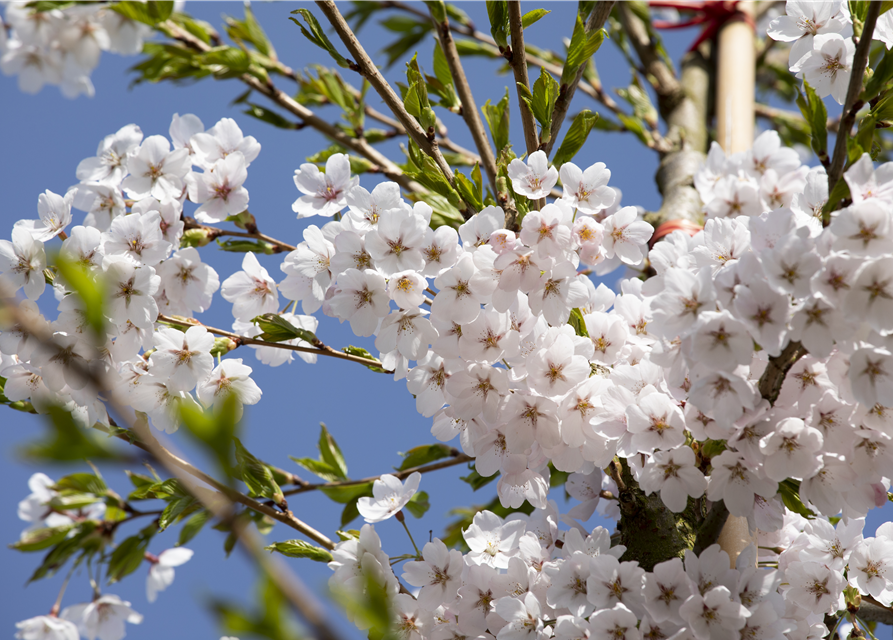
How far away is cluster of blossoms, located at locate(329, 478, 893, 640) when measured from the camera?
828 mm

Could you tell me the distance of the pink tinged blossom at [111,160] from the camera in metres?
1.12

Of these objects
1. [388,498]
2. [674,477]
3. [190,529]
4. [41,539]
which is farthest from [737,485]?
[41,539]

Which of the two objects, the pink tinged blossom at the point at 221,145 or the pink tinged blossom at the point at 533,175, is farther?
the pink tinged blossom at the point at 221,145

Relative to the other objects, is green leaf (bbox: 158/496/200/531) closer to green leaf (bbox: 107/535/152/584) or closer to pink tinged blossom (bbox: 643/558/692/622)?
green leaf (bbox: 107/535/152/584)

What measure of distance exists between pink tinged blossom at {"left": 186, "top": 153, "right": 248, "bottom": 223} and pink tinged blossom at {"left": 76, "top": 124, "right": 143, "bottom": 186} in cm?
12

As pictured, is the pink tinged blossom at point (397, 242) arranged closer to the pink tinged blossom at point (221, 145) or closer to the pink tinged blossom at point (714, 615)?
the pink tinged blossom at point (221, 145)

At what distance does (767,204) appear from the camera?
1.14 meters

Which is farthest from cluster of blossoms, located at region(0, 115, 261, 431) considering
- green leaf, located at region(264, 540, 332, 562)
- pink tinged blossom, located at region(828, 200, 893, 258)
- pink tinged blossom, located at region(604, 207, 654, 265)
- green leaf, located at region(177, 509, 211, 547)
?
pink tinged blossom, located at region(828, 200, 893, 258)

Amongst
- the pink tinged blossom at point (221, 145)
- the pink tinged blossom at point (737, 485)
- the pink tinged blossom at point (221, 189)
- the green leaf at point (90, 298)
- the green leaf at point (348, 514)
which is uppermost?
the pink tinged blossom at point (221, 145)

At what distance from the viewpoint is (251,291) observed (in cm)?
122

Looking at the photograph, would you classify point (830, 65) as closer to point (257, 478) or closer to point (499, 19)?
point (499, 19)

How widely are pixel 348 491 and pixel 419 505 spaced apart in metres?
0.17

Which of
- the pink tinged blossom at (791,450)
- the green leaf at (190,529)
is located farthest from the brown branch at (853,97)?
the green leaf at (190,529)

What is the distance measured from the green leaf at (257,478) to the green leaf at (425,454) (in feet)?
1.19
